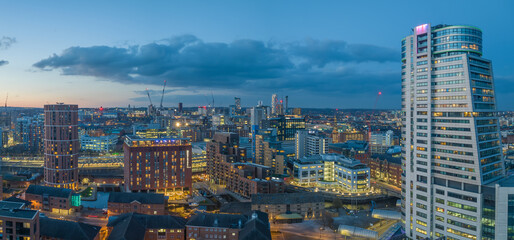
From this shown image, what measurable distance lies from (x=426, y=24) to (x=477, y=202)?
15.2 metres

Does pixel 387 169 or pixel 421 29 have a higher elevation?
pixel 421 29

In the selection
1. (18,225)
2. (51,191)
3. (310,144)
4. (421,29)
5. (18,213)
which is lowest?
(51,191)

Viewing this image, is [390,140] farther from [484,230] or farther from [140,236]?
[140,236]

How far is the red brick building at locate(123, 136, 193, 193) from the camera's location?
2053 inches

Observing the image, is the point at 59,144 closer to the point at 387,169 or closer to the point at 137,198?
the point at 137,198

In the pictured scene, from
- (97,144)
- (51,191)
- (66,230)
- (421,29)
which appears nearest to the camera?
(66,230)

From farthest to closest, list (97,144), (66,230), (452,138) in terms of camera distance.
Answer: (97,144), (66,230), (452,138)

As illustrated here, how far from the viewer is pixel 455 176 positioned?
30.4 metres

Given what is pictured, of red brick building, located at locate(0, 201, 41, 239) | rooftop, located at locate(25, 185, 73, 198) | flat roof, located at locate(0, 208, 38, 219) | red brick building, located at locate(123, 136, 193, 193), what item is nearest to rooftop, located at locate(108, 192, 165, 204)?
rooftop, located at locate(25, 185, 73, 198)

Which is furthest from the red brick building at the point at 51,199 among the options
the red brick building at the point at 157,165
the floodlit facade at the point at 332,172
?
the floodlit facade at the point at 332,172

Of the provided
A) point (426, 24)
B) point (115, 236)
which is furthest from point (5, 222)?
point (426, 24)

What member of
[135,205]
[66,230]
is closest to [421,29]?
[135,205]

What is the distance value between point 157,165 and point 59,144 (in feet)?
50.5

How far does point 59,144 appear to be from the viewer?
54.7 m
